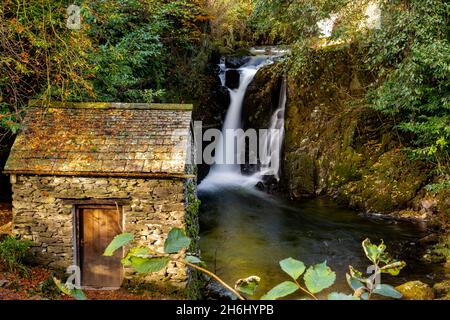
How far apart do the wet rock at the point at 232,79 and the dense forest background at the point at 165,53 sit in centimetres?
374

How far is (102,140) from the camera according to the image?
7.38 metres

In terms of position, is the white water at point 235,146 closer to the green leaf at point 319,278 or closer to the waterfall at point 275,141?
the waterfall at point 275,141

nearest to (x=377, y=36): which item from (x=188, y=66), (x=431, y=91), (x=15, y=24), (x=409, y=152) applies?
(x=431, y=91)

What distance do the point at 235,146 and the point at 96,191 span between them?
12206 millimetres

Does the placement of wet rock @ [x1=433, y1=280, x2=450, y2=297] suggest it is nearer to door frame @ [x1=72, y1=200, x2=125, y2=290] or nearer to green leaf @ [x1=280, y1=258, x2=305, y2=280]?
door frame @ [x1=72, y1=200, x2=125, y2=290]

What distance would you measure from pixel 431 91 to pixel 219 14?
11461mm

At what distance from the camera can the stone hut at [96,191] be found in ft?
22.7

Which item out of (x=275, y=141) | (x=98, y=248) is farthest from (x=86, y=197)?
(x=275, y=141)

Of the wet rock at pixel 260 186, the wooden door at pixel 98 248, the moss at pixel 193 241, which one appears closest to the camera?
the wooden door at pixel 98 248

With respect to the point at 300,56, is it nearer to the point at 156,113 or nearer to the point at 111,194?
the point at 156,113

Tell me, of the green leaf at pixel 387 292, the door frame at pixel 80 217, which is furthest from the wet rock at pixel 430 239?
the green leaf at pixel 387 292

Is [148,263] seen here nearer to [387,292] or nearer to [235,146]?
[387,292]

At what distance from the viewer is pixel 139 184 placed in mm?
6973

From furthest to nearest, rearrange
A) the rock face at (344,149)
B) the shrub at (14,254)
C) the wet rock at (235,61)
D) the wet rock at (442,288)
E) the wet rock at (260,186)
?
1. the wet rock at (235,61)
2. the wet rock at (260,186)
3. the rock face at (344,149)
4. the wet rock at (442,288)
5. the shrub at (14,254)
